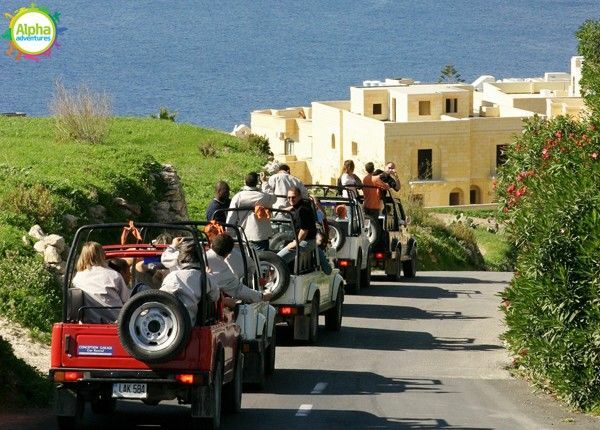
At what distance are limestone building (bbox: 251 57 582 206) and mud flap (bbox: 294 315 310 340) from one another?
91040mm

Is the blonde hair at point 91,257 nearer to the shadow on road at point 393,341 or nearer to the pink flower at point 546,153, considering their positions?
the pink flower at point 546,153

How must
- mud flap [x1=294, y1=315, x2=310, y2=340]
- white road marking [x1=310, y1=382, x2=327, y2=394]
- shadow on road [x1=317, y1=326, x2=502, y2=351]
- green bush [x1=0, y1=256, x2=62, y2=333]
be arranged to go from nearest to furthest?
white road marking [x1=310, y1=382, x2=327, y2=394], green bush [x1=0, y1=256, x2=62, y2=333], mud flap [x1=294, y1=315, x2=310, y2=340], shadow on road [x1=317, y1=326, x2=502, y2=351]

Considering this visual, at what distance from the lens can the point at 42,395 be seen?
53.5 feet

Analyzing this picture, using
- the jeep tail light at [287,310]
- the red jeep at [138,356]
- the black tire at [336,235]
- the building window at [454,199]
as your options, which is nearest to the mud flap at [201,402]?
the red jeep at [138,356]

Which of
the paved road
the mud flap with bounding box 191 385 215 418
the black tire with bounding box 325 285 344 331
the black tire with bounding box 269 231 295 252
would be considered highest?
the black tire with bounding box 269 231 295 252

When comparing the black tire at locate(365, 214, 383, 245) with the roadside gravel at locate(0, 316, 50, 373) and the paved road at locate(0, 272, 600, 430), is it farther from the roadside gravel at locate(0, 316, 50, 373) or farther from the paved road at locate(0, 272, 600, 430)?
the roadside gravel at locate(0, 316, 50, 373)

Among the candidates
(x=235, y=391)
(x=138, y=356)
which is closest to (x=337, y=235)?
(x=235, y=391)

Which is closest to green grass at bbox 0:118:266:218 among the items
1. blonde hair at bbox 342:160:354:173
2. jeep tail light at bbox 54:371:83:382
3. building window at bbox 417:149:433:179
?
blonde hair at bbox 342:160:354:173

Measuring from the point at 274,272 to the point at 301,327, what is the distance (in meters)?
1.30

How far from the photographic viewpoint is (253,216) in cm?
2181

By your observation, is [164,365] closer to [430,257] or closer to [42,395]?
[42,395]

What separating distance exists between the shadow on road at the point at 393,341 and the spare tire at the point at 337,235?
3.68 metres

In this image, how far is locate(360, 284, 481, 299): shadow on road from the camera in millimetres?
29469

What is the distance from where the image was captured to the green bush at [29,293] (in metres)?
20.6
